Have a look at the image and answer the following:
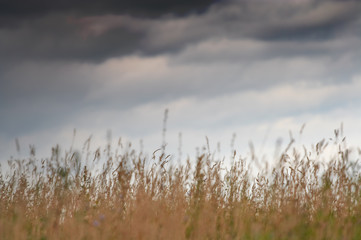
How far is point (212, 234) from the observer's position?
4.39m

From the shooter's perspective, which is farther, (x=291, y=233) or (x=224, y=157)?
(x=224, y=157)

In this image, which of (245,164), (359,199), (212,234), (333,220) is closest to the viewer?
(212,234)

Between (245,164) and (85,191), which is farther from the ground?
(245,164)

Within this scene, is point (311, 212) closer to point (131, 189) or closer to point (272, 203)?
point (272, 203)

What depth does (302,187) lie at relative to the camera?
530cm

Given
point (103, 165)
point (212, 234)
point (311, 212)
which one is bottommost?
point (212, 234)

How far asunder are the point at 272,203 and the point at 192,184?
106 centimetres

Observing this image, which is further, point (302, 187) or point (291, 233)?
point (302, 187)

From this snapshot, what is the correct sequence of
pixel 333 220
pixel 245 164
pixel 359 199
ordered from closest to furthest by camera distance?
pixel 333 220, pixel 359 199, pixel 245 164

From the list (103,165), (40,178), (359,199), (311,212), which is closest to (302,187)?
(311,212)

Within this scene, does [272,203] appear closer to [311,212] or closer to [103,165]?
[311,212]

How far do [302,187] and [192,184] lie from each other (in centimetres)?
136

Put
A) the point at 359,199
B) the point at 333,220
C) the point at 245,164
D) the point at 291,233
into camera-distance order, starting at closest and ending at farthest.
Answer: the point at 291,233
the point at 333,220
the point at 359,199
the point at 245,164

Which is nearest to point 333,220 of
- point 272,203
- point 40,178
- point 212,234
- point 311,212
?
point 311,212
